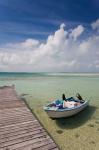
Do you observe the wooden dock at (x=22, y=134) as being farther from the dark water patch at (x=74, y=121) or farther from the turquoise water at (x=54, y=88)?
the turquoise water at (x=54, y=88)

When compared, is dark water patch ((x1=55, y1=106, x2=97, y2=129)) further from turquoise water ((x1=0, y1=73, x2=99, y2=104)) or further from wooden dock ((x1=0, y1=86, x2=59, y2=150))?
turquoise water ((x1=0, y1=73, x2=99, y2=104))

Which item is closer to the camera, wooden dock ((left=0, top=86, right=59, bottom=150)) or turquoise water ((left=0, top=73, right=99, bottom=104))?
wooden dock ((left=0, top=86, right=59, bottom=150))

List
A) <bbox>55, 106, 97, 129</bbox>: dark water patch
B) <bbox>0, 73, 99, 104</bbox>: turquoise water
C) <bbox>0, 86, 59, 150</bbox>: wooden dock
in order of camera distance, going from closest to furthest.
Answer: <bbox>0, 86, 59, 150</bbox>: wooden dock → <bbox>55, 106, 97, 129</bbox>: dark water patch → <bbox>0, 73, 99, 104</bbox>: turquoise water

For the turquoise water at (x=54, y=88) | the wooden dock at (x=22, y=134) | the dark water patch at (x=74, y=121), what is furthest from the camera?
the turquoise water at (x=54, y=88)

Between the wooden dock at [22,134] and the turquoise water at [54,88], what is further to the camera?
the turquoise water at [54,88]

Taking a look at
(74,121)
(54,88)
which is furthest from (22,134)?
(54,88)

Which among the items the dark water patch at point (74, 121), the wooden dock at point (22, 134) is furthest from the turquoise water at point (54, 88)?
the wooden dock at point (22, 134)

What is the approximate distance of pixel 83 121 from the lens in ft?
33.2

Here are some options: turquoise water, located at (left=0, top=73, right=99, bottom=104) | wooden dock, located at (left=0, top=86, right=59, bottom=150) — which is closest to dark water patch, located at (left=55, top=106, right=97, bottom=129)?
wooden dock, located at (left=0, top=86, right=59, bottom=150)

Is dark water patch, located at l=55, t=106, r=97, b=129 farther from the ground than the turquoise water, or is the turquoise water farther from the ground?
the turquoise water

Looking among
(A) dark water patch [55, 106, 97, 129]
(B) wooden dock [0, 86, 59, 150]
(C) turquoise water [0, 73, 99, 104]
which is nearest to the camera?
(B) wooden dock [0, 86, 59, 150]

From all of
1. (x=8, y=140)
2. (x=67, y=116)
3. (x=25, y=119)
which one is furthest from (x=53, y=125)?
(x=8, y=140)

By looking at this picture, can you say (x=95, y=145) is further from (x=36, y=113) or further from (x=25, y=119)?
(x=36, y=113)

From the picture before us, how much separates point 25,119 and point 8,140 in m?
2.45
